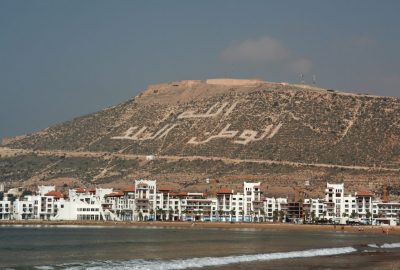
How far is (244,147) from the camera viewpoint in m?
166

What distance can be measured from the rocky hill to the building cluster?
200 inches

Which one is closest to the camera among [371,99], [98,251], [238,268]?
[238,268]

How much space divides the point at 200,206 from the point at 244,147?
82.2 feet

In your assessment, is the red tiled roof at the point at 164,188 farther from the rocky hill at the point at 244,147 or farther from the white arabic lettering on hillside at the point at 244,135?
the white arabic lettering on hillside at the point at 244,135

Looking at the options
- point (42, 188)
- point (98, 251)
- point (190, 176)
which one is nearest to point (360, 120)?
point (190, 176)

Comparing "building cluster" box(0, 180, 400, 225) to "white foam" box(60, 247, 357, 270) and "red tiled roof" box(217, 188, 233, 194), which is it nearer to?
"red tiled roof" box(217, 188, 233, 194)

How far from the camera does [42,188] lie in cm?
15038

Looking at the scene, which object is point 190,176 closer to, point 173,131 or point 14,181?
point 173,131

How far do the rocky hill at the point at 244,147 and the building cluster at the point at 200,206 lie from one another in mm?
5080

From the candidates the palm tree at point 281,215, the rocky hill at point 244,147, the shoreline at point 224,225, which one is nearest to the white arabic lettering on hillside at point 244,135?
the rocky hill at point 244,147

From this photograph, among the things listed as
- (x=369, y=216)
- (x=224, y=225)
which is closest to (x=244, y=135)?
(x=369, y=216)

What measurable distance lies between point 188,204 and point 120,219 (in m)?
13.3

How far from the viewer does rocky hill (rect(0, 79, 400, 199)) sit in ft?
499

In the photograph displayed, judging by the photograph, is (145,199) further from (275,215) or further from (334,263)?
(334,263)
